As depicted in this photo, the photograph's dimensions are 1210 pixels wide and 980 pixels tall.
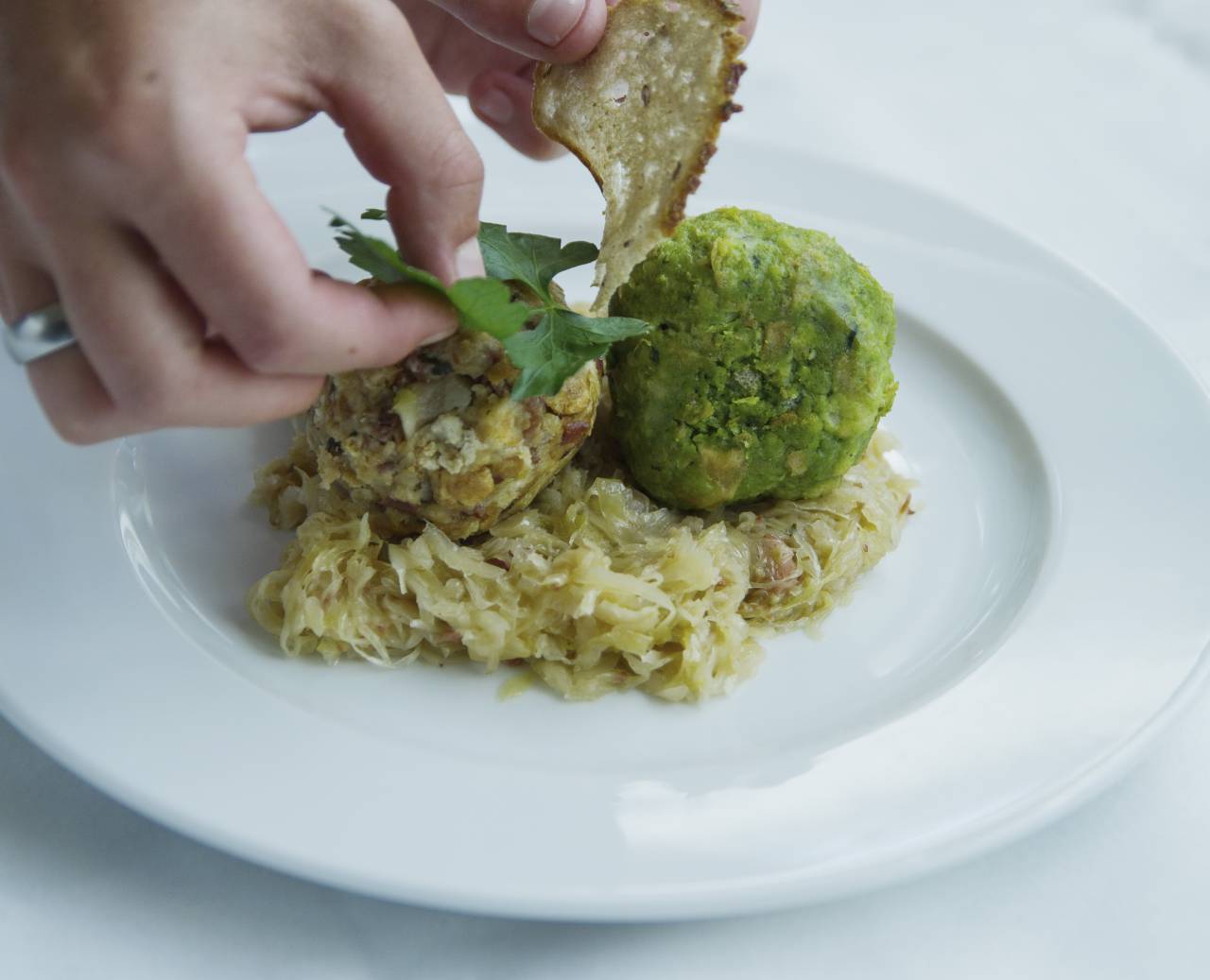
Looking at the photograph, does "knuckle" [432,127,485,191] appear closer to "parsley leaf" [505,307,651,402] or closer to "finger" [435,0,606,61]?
"parsley leaf" [505,307,651,402]

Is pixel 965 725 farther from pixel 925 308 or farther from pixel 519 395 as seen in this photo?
pixel 925 308

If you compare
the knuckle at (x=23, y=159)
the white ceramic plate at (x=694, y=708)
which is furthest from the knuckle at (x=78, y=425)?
the white ceramic plate at (x=694, y=708)

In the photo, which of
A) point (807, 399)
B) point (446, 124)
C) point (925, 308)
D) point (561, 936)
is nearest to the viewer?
point (446, 124)

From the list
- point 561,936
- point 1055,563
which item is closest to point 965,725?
point 1055,563

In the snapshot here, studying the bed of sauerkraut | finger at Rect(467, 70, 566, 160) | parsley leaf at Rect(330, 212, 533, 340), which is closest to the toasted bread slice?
parsley leaf at Rect(330, 212, 533, 340)

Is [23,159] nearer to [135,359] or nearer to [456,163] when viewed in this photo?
[135,359]

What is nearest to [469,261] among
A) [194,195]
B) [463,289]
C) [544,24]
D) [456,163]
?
[463,289]
